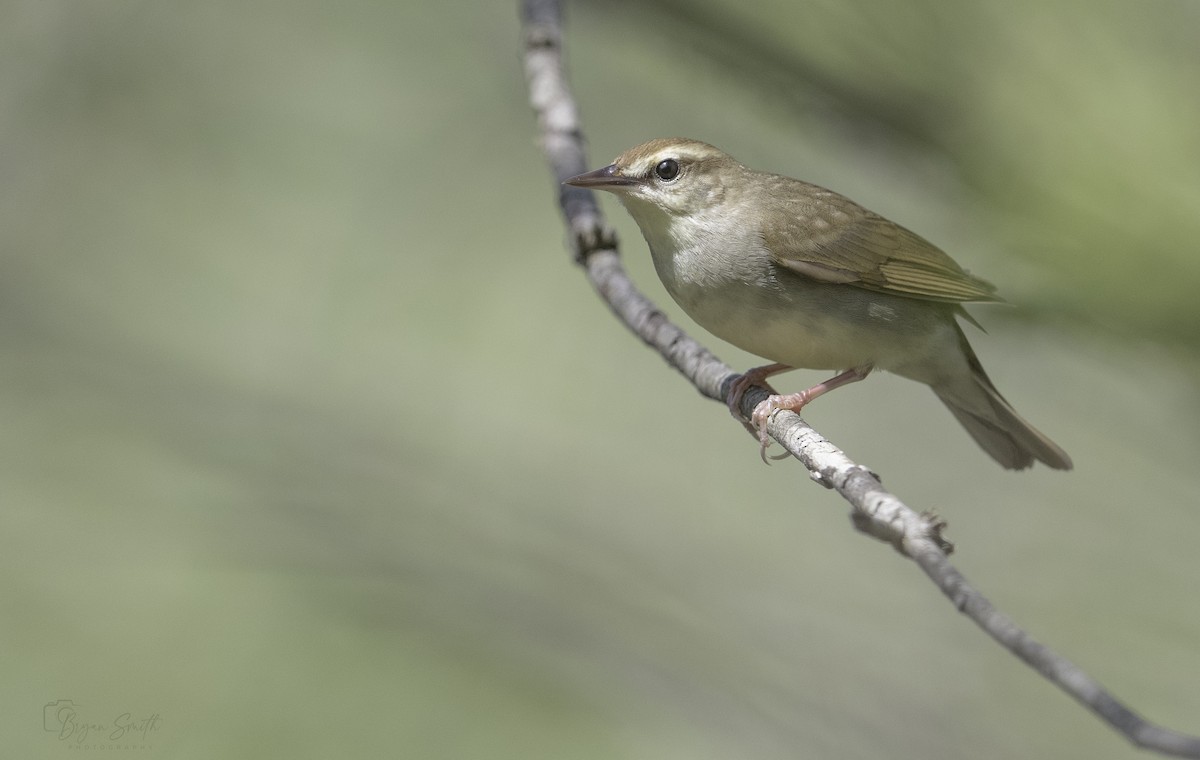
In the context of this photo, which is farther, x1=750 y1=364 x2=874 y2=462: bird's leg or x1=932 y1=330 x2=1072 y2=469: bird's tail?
x1=932 y1=330 x2=1072 y2=469: bird's tail

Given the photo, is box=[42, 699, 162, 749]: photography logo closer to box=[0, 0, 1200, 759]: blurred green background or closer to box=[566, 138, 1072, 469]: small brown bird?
box=[0, 0, 1200, 759]: blurred green background

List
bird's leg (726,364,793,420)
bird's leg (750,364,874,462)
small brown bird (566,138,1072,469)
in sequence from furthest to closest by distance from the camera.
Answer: small brown bird (566,138,1072,469), bird's leg (726,364,793,420), bird's leg (750,364,874,462)

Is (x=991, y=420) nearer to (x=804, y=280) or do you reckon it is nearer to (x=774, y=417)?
(x=804, y=280)

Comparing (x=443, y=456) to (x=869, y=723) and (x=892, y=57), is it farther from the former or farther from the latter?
(x=892, y=57)

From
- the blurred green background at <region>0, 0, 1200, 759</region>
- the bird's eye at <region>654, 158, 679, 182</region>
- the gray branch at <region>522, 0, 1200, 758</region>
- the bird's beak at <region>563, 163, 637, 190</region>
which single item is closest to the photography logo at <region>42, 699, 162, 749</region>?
the blurred green background at <region>0, 0, 1200, 759</region>

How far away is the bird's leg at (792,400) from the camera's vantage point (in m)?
3.65

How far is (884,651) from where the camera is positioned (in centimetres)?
562

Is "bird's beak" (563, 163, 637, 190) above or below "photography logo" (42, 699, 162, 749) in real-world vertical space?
above

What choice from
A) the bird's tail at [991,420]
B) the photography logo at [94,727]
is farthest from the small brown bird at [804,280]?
the photography logo at [94,727]

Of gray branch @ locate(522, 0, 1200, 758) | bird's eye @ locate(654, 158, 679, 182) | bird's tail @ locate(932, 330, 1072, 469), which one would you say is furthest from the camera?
bird's tail @ locate(932, 330, 1072, 469)

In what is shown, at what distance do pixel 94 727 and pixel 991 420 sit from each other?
4877 mm

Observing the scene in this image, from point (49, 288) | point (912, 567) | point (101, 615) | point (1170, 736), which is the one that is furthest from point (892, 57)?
point (101, 615)

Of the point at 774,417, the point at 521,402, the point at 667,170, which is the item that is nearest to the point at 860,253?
the point at 667,170

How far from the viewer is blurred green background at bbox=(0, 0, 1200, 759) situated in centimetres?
336
